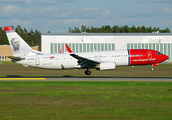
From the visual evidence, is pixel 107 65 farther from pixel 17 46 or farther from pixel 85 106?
pixel 85 106

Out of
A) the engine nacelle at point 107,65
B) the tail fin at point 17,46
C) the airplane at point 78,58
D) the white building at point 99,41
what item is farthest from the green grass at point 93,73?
the white building at point 99,41

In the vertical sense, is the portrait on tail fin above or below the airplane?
above

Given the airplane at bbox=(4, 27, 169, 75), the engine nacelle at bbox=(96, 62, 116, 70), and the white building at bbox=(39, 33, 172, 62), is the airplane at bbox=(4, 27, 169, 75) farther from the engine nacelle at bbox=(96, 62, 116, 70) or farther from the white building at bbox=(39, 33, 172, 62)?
the white building at bbox=(39, 33, 172, 62)

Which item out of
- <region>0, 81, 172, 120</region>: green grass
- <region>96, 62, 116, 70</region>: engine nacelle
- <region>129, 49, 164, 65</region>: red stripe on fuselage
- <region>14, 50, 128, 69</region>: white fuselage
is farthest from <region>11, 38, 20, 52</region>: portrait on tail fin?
<region>0, 81, 172, 120</region>: green grass

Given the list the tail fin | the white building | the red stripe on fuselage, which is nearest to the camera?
the red stripe on fuselage

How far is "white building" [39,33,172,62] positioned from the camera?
300 feet

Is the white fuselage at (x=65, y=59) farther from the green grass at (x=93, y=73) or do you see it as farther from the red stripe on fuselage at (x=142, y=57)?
the green grass at (x=93, y=73)

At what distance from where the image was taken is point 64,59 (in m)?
45.4

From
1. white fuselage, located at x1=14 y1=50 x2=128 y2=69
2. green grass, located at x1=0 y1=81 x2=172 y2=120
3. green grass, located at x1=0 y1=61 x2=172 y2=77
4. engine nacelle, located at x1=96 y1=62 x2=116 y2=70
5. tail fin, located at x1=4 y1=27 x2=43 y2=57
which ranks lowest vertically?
green grass, located at x1=0 y1=61 x2=172 y2=77

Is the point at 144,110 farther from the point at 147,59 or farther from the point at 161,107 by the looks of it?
the point at 147,59

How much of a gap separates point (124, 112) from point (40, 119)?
541 centimetres

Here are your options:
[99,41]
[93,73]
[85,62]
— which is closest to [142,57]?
[85,62]

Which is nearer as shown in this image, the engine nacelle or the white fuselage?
the engine nacelle

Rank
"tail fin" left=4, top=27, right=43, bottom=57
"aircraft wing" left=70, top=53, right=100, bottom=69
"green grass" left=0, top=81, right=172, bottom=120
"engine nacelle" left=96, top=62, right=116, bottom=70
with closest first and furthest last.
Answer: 1. "green grass" left=0, top=81, right=172, bottom=120
2. "engine nacelle" left=96, top=62, right=116, bottom=70
3. "aircraft wing" left=70, top=53, right=100, bottom=69
4. "tail fin" left=4, top=27, right=43, bottom=57
